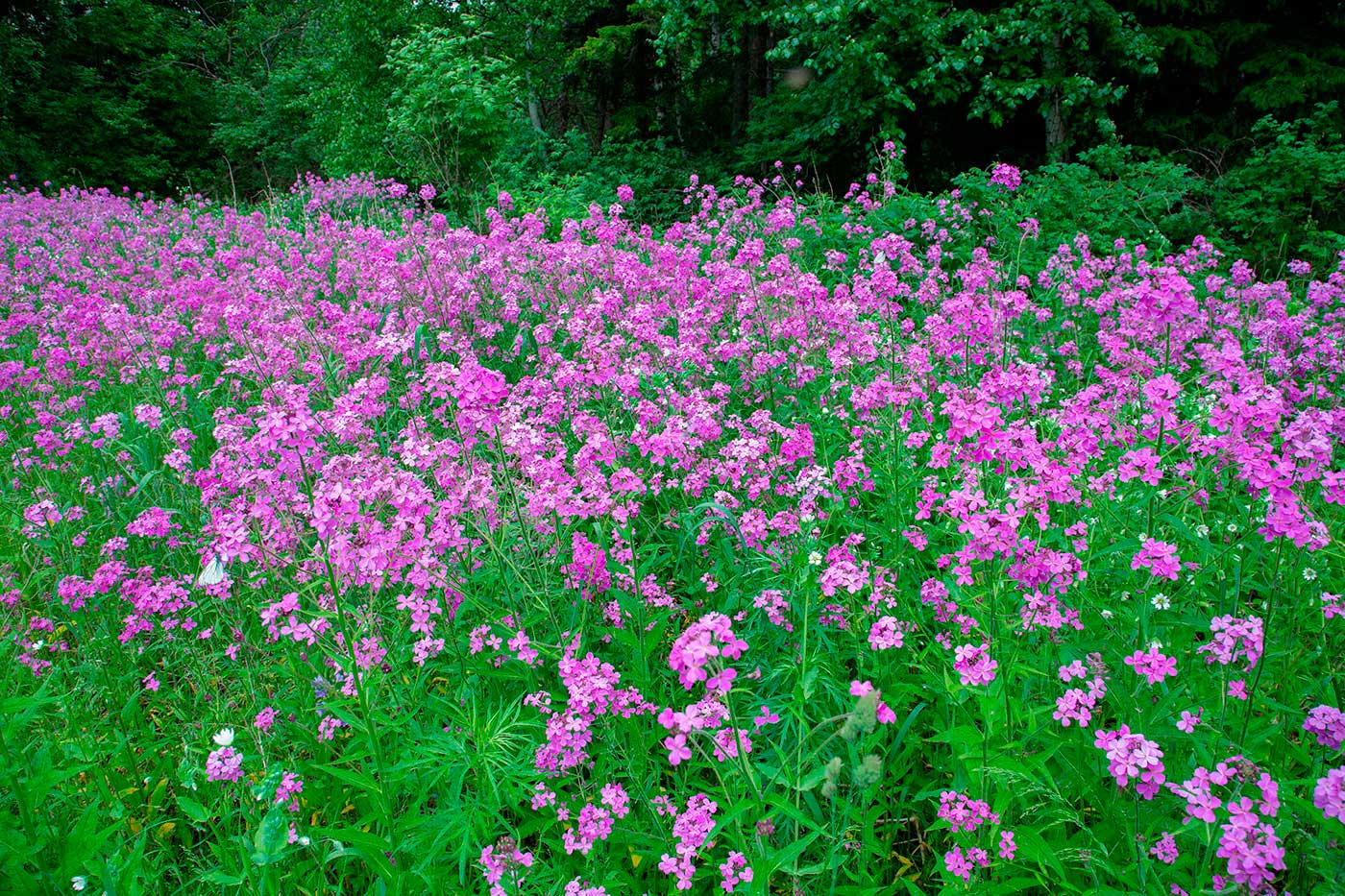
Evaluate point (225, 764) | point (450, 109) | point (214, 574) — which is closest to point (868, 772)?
point (225, 764)

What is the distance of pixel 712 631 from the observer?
5.74ft

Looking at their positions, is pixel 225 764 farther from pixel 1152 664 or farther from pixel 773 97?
pixel 773 97

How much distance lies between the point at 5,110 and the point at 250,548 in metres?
27.2

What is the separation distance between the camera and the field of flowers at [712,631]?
200cm

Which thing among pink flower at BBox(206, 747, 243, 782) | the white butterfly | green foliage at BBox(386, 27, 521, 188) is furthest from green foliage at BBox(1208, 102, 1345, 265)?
green foliage at BBox(386, 27, 521, 188)

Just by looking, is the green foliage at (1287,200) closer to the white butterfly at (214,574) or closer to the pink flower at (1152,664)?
the pink flower at (1152,664)

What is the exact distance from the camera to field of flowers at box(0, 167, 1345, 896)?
78.5 inches

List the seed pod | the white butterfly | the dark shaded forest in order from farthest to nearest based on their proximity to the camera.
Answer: the dark shaded forest → the white butterfly → the seed pod

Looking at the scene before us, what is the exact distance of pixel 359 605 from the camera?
2.64m

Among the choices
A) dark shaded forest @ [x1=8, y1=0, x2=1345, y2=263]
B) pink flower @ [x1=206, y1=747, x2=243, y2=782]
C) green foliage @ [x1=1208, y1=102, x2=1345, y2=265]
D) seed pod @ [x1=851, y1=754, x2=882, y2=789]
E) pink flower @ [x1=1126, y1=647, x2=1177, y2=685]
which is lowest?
pink flower @ [x1=206, y1=747, x2=243, y2=782]

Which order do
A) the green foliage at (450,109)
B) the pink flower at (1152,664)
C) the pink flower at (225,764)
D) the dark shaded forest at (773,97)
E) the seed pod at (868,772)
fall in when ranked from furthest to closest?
1. the green foliage at (450,109)
2. the dark shaded forest at (773,97)
3. the pink flower at (225,764)
4. the pink flower at (1152,664)
5. the seed pod at (868,772)

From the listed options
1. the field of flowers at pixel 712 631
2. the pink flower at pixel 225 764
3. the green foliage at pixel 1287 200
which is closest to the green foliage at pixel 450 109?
the field of flowers at pixel 712 631

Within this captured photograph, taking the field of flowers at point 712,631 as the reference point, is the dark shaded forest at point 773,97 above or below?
above

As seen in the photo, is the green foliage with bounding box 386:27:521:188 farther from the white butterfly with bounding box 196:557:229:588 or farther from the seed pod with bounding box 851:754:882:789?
the seed pod with bounding box 851:754:882:789
